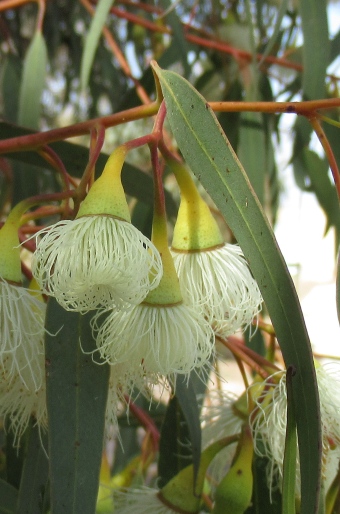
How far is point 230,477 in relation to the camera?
24.8 inches

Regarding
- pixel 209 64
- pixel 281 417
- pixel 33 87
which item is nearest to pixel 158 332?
pixel 281 417

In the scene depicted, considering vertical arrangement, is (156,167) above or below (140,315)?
above

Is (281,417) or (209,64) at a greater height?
(209,64)

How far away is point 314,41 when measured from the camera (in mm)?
1082

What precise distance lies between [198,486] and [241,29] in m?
1.36

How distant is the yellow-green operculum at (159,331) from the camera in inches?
21.6

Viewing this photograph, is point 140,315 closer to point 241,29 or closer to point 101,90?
point 241,29

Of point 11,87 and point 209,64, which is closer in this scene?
point 11,87

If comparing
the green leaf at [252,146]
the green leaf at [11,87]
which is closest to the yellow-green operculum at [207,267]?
the green leaf at [252,146]

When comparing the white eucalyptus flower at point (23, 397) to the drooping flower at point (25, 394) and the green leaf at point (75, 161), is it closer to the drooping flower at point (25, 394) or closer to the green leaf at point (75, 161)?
the drooping flower at point (25, 394)

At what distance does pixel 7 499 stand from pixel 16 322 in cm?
24

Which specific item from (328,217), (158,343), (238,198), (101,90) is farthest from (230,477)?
(101,90)

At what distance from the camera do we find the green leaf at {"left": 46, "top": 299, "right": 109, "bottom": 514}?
541mm

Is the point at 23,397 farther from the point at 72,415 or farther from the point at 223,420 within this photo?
the point at 223,420
